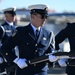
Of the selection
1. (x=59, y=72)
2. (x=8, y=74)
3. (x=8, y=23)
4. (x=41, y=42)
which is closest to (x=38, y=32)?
(x=41, y=42)

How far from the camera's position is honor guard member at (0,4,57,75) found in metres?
5.47

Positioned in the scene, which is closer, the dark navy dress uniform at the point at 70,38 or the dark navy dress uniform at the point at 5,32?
the dark navy dress uniform at the point at 70,38

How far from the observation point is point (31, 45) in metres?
5.50

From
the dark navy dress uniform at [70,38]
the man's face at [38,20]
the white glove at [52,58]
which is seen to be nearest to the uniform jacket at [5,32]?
the dark navy dress uniform at [70,38]

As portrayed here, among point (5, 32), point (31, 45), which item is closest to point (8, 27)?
point (5, 32)

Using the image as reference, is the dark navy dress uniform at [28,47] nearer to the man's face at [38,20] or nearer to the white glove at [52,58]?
the man's face at [38,20]

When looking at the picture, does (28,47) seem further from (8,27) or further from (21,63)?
(8,27)

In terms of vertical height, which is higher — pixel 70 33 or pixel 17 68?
pixel 70 33

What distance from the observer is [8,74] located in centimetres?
603

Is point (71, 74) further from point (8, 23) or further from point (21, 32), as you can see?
point (8, 23)

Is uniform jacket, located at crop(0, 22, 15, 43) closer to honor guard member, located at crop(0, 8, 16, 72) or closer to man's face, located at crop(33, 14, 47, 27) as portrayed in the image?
honor guard member, located at crop(0, 8, 16, 72)

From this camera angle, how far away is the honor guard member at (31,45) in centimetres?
547

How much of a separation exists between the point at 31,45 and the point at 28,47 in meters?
0.05

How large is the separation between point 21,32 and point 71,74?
92 cm
